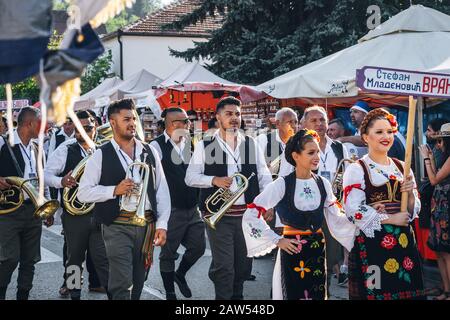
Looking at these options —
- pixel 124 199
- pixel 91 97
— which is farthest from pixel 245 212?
pixel 91 97

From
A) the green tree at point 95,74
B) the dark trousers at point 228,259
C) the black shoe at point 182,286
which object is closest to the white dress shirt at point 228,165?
the dark trousers at point 228,259

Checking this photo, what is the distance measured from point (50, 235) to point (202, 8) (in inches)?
320

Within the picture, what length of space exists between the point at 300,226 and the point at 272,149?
9.60 feet

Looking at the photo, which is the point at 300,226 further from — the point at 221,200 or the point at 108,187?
the point at 108,187

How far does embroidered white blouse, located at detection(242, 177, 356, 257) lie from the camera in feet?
18.7

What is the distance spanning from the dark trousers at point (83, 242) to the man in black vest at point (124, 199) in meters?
1.49

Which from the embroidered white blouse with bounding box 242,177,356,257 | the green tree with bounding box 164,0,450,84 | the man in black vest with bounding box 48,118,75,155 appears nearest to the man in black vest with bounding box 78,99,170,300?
the embroidered white blouse with bounding box 242,177,356,257

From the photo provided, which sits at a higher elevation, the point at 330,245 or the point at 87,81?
the point at 87,81

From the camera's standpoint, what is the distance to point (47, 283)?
850 centimetres

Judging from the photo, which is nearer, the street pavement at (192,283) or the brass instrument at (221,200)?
the brass instrument at (221,200)

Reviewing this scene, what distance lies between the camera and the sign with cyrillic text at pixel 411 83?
219 inches

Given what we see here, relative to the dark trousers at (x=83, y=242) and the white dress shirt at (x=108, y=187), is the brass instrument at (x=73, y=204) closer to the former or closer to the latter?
the dark trousers at (x=83, y=242)
